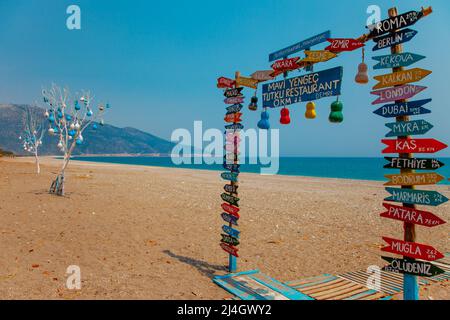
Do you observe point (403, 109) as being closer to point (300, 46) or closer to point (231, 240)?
point (300, 46)

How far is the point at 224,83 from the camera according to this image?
8.21m

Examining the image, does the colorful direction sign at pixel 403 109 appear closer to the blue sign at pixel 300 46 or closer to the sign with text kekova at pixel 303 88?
the sign with text kekova at pixel 303 88

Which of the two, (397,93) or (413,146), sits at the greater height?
(397,93)

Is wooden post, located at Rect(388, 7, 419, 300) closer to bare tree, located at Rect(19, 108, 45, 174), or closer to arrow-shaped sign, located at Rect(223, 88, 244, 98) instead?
arrow-shaped sign, located at Rect(223, 88, 244, 98)

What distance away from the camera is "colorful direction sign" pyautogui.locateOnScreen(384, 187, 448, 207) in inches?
177

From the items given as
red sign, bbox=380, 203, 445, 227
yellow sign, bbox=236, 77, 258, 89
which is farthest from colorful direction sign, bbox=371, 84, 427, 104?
yellow sign, bbox=236, 77, 258, 89

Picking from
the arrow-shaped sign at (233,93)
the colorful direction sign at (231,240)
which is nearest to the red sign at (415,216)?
the colorful direction sign at (231,240)

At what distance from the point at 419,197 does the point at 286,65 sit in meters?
3.58

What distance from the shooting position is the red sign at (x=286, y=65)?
21.3 feet

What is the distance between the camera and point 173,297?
6.25 meters

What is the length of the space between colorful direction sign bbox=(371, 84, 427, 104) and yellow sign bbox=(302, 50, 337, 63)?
1.17 meters

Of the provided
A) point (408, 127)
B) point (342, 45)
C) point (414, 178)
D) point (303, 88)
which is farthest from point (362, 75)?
point (414, 178)

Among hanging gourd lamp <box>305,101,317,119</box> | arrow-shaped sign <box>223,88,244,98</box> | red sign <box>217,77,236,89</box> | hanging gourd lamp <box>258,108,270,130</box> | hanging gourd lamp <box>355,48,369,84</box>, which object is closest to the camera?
hanging gourd lamp <box>355,48,369,84</box>
